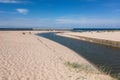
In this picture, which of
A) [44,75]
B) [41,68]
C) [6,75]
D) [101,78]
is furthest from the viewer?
[41,68]

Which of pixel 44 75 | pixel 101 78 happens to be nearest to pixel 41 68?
pixel 44 75

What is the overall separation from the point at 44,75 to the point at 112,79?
4640 millimetres

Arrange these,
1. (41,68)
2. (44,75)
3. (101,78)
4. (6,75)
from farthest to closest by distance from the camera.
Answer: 1. (41,68)
2. (101,78)
3. (44,75)
4. (6,75)

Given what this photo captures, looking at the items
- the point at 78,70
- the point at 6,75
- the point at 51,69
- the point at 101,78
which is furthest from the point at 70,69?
the point at 6,75

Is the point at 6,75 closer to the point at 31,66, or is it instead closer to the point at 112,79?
the point at 31,66

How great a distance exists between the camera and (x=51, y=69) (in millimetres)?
12719

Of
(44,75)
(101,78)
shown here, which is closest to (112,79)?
(101,78)

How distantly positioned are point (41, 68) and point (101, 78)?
416cm

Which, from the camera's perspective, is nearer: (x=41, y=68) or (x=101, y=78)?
(x=101, y=78)

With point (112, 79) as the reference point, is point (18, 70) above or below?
above

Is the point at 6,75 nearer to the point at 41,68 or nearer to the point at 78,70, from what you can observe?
the point at 41,68

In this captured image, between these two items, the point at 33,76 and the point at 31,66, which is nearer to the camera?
the point at 33,76

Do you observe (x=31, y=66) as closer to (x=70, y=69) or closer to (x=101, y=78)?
(x=70, y=69)

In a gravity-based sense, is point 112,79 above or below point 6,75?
below
